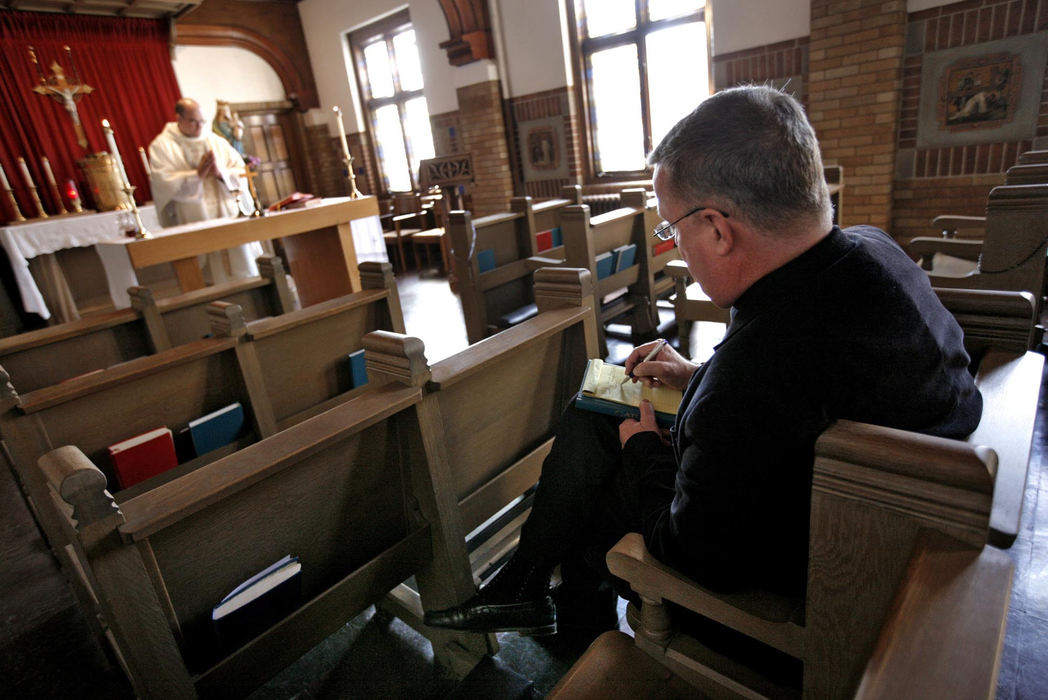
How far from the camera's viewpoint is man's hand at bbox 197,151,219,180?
4570mm

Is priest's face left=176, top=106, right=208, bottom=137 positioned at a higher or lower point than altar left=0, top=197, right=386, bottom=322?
higher

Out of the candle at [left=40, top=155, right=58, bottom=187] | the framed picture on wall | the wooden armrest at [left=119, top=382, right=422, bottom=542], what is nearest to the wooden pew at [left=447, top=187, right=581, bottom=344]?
the wooden armrest at [left=119, top=382, right=422, bottom=542]

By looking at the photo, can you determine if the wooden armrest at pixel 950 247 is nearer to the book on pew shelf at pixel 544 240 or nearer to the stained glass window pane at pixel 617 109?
the book on pew shelf at pixel 544 240

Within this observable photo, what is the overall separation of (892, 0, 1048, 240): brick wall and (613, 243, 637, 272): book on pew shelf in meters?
2.34

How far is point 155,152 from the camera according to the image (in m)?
4.95

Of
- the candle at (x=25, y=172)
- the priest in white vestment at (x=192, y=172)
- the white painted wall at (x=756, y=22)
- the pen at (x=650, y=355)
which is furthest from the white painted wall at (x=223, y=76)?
the pen at (x=650, y=355)

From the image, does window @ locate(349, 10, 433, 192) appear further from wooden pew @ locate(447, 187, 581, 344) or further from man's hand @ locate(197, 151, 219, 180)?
wooden pew @ locate(447, 187, 581, 344)

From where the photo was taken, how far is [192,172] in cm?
494

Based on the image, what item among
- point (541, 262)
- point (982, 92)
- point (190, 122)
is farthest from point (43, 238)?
point (982, 92)

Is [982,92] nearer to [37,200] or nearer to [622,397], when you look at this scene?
[622,397]

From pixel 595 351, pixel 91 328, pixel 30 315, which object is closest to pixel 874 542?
pixel 595 351

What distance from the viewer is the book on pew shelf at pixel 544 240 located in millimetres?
4125

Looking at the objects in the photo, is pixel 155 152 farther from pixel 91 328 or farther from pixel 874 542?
pixel 874 542

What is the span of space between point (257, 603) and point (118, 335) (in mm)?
1761
